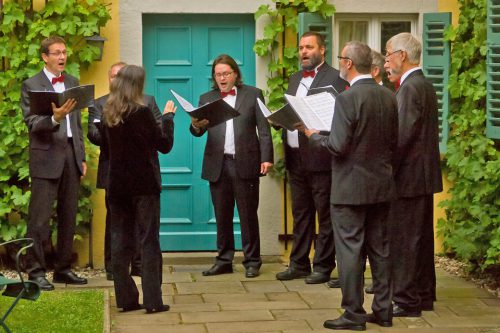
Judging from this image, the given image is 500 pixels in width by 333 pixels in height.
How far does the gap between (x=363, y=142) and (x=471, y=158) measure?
288cm

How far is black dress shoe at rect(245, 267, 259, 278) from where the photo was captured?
10070 mm

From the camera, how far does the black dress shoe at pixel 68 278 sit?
9781 millimetres

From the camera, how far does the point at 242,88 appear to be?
33.3 feet

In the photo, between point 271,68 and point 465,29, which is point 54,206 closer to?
point 271,68

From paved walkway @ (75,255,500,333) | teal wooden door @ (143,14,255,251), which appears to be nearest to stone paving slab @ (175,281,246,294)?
paved walkway @ (75,255,500,333)

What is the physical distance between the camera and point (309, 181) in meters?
9.95

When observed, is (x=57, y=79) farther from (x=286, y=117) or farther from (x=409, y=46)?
(x=409, y=46)

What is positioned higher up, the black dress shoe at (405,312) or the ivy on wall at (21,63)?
the ivy on wall at (21,63)

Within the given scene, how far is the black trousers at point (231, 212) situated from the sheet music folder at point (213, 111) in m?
0.66

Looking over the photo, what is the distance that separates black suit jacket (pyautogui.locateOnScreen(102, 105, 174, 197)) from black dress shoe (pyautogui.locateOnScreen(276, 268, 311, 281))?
81.6 inches

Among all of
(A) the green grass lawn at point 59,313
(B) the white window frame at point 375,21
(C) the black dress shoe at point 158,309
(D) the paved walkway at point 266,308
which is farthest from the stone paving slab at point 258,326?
(B) the white window frame at point 375,21

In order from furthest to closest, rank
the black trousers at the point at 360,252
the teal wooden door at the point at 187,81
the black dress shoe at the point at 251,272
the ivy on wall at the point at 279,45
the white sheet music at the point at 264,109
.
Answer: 1. the teal wooden door at the point at 187,81
2. the ivy on wall at the point at 279,45
3. the black dress shoe at the point at 251,272
4. the white sheet music at the point at 264,109
5. the black trousers at the point at 360,252

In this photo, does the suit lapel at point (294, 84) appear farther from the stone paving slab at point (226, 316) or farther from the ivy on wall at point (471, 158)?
the stone paving slab at point (226, 316)

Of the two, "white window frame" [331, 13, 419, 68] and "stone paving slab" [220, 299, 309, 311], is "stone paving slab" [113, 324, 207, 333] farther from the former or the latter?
"white window frame" [331, 13, 419, 68]
